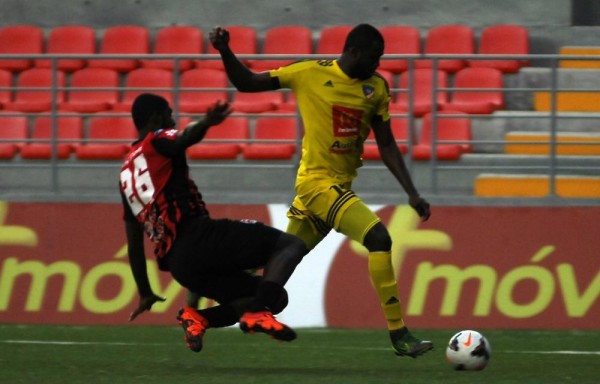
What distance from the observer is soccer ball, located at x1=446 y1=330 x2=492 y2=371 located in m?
9.16

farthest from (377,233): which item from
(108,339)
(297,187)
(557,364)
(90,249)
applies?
(90,249)

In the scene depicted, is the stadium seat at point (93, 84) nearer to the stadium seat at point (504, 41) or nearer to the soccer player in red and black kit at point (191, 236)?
the stadium seat at point (504, 41)

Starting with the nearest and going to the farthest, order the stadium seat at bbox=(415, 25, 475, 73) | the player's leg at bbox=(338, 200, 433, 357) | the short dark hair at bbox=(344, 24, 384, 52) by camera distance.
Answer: the short dark hair at bbox=(344, 24, 384, 52), the player's leg at bbox=(338, 200, 433, 357), the stadium seat at bbox=(415, 25, 475, 73)

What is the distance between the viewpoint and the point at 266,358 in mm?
10328

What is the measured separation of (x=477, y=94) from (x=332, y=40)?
2.14 metres

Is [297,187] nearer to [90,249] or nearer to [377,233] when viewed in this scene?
[377,233]

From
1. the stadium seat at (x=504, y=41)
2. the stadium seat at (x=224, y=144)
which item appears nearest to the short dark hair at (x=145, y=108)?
the stadium seat at (x=224, y=144)

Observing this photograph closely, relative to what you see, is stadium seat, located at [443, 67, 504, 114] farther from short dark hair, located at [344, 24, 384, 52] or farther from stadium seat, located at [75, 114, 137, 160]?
short dark hair, located at [344, 24, 384, 52]

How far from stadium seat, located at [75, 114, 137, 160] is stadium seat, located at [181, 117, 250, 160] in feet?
2.20

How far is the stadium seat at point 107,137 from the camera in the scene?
1482 cm

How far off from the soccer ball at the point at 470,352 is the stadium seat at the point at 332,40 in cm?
783

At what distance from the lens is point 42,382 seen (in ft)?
28.8

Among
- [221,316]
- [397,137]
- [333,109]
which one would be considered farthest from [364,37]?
[397,137]

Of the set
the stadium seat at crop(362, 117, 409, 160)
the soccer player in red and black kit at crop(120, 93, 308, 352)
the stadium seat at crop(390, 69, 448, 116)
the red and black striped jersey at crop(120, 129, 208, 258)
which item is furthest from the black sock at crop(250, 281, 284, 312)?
the stadium seat at crop(390, 69, 448, 116)
